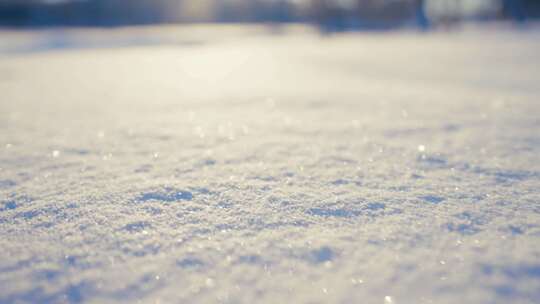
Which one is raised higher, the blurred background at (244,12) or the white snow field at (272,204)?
the blurred background at (244,12)

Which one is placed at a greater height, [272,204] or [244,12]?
[244,12]

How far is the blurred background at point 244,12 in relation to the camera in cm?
1517

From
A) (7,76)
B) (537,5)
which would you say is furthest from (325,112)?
(537,5)

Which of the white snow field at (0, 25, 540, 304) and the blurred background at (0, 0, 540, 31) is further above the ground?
the blurred background at (0, 0, 540, 31)

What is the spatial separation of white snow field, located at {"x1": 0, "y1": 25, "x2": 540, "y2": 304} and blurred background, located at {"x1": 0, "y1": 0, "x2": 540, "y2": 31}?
43.0 feet

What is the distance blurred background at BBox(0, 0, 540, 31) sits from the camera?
1517cm

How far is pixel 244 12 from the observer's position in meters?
20.7

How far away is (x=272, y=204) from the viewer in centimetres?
85

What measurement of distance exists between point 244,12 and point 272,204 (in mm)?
21675

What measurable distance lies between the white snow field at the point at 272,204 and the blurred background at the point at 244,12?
13100 millimetres

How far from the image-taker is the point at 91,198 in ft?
2.88

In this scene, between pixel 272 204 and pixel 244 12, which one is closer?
pixel 272 204

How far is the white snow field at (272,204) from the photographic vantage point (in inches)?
23.5

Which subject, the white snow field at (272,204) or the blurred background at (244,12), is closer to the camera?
the white snow field at (272,204)
